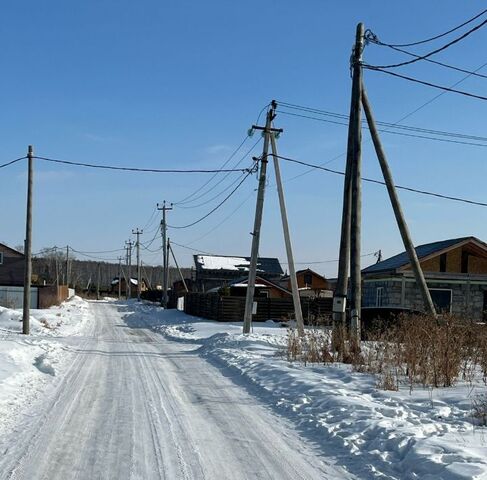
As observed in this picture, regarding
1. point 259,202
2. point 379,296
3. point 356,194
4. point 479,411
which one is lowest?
point 479,411

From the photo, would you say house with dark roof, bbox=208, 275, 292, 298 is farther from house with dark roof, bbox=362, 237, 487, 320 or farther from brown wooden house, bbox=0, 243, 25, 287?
brown wooden house, bbox=0, 243, 25, 287

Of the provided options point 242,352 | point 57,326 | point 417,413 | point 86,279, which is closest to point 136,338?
point 57,326

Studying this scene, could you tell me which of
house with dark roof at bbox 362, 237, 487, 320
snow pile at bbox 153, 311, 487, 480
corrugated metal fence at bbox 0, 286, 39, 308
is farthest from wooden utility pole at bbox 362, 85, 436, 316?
corrugated metal fence at bbox 0, 286, 39, 308

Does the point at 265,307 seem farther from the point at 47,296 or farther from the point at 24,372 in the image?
the point at 24,372

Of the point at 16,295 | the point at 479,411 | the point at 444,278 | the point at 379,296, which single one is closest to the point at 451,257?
the point at 444,278

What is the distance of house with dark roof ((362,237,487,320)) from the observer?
32.3m

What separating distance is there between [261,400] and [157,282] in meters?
143

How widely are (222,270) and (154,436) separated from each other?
2262 inches

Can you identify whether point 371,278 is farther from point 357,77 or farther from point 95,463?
point 95,463

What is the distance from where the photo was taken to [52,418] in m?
7.93

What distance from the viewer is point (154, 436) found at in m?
7.01

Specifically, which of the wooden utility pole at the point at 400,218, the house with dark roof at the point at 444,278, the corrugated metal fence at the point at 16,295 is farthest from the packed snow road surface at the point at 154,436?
the corrugated metal fence at the point at 16,295

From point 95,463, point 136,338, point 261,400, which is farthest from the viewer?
point 136,338

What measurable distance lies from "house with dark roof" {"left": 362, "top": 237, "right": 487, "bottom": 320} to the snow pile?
2032cm
